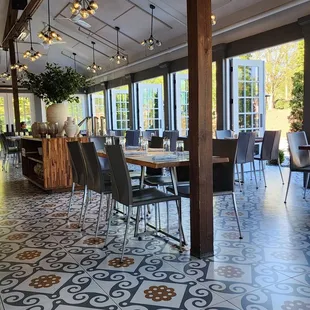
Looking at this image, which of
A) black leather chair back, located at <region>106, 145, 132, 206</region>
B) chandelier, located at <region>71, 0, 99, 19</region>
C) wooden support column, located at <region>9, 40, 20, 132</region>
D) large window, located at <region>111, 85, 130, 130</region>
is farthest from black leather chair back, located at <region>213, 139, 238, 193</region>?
large window, located at <region>111, 85, 130, 130</region>

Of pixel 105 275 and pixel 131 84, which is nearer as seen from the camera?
pixel 105 275

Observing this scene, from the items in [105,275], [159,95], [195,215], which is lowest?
[105,275]

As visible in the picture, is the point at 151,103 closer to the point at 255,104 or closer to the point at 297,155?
the point at 255,104

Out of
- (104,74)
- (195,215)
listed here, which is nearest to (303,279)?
(195,215)

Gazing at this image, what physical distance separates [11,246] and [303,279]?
245cm

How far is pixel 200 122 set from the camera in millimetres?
2656

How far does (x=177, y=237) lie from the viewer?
3.22 meters

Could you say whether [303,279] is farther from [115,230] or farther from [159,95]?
[159,95]

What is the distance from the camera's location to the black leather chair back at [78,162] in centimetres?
363

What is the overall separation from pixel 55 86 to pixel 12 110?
9.22 metres

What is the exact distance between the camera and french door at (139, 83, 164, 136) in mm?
10289

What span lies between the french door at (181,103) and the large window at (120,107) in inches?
115

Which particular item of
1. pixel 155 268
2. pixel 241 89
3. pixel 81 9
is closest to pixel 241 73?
pixel 241 89

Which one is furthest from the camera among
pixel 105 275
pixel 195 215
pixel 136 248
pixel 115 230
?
Result: pixel 115 230
